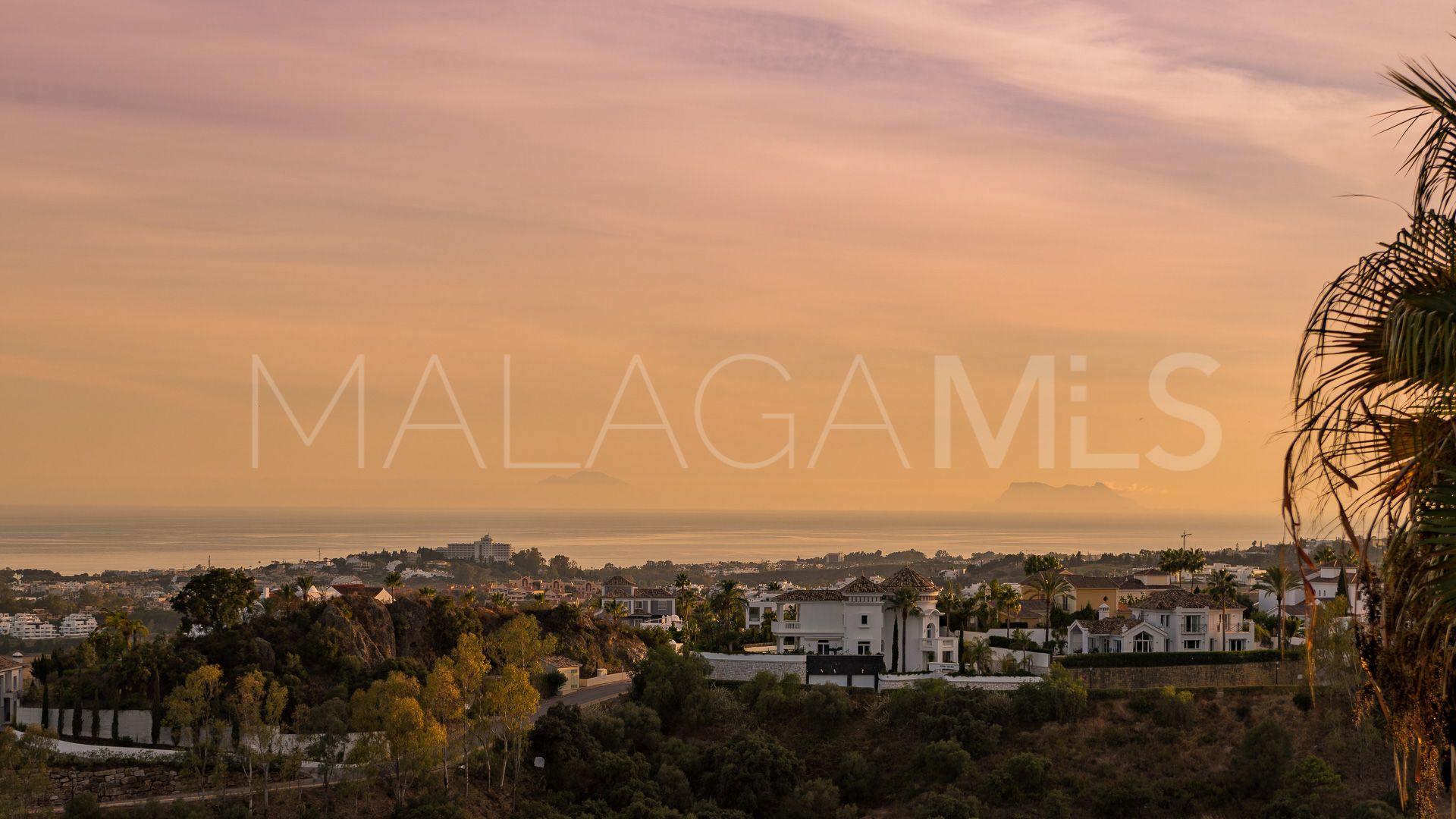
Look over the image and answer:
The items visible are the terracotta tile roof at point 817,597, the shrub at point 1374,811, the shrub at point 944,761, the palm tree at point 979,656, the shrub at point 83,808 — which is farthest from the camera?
the terracotta tile roof at point 817,597

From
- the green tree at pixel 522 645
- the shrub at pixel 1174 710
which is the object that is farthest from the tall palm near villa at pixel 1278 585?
the green tree at pixel 522 645

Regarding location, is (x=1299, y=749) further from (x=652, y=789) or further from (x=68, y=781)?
(x=68, y=781)

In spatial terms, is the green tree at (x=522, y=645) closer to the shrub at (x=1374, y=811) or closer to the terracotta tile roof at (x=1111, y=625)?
the terracotta tile roof at (x=1111, y=625)

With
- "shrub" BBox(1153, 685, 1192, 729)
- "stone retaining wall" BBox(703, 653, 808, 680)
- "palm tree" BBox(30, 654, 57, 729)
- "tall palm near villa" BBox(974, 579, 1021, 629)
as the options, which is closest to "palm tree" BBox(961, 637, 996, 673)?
"tall palm near villa" BBox(974, 579, 1021, 629)

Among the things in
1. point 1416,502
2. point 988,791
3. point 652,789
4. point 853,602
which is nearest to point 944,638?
point 853,602

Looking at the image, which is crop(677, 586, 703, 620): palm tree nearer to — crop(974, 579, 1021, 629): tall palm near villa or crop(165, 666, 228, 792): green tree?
crop(974, 579, 1021, 629): tall palm near villa

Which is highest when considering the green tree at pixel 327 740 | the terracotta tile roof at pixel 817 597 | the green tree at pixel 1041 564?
the green tree at pixel 1041 564
